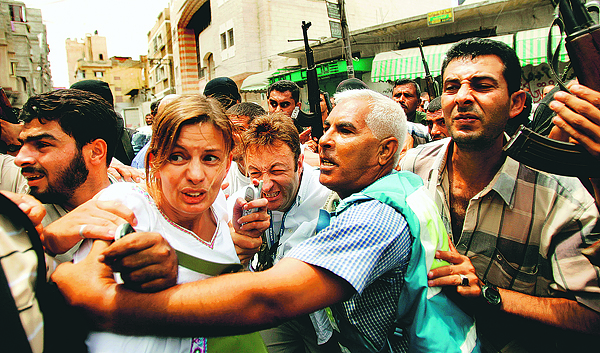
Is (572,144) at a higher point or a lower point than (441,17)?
lower

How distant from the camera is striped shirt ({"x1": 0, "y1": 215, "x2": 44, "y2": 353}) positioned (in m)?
0.77

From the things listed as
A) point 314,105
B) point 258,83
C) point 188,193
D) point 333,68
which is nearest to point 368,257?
point 188,193

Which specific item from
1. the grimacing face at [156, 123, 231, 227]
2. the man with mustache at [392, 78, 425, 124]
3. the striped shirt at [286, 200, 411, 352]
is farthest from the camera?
the man with mustache at [392, 78, 425, 124]

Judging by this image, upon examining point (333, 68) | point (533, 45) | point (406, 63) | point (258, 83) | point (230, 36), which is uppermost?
point (230, 36)

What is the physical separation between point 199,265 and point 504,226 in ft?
5.60

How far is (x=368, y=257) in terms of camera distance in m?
1.21

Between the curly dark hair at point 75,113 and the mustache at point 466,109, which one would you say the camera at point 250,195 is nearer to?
the curly dark hair at point 75,113

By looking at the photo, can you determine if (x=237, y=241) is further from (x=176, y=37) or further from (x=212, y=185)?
(x=176, y=37)

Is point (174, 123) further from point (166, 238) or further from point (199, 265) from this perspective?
point (199, 265)

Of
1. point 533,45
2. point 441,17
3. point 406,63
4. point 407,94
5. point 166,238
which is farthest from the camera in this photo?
point 406,63

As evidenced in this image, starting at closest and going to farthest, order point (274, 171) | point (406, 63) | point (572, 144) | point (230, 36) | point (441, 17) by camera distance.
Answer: point (572, 144) < point (274, 171) < point (441, 17) < point (406, 63) < point (230, 36)

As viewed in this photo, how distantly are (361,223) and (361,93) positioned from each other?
1.03m

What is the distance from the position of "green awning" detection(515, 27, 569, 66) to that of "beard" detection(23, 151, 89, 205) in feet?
41.6

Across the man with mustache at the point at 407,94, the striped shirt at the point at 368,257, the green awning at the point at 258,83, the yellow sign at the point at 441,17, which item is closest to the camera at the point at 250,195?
the striped shirt at the point at 368,257
